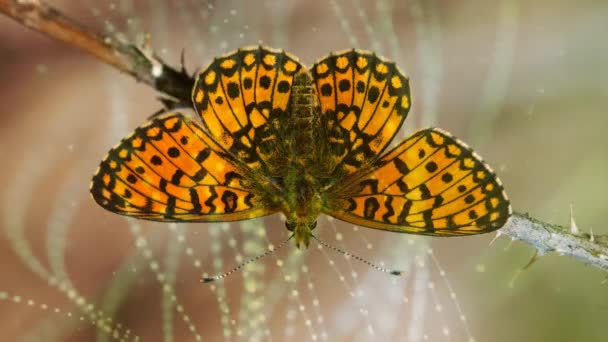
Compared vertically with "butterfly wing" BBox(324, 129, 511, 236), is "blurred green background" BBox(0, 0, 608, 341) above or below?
above

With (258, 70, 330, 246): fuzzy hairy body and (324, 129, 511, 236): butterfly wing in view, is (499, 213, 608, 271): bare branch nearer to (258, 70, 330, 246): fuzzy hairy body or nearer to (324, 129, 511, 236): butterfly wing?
(324, 129, 511, 236): butterfly wing

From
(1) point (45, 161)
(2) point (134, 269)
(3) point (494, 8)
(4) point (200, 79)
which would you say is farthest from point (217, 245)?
(3) point (494, 8)

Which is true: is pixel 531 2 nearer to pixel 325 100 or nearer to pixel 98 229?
pixel 325 100

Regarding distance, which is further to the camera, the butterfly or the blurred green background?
the blurred green background

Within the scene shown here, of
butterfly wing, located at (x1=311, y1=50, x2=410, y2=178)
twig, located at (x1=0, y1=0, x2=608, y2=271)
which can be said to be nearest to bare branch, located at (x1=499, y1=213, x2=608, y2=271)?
twig, located at (x1=0, y1=0, x2=608, y2=271)

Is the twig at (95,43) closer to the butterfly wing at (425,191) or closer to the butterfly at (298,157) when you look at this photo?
the butterfly at (298,157)

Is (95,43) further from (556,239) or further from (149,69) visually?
(556,239)

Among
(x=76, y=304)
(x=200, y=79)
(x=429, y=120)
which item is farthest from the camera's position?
(x=429, y=120)
